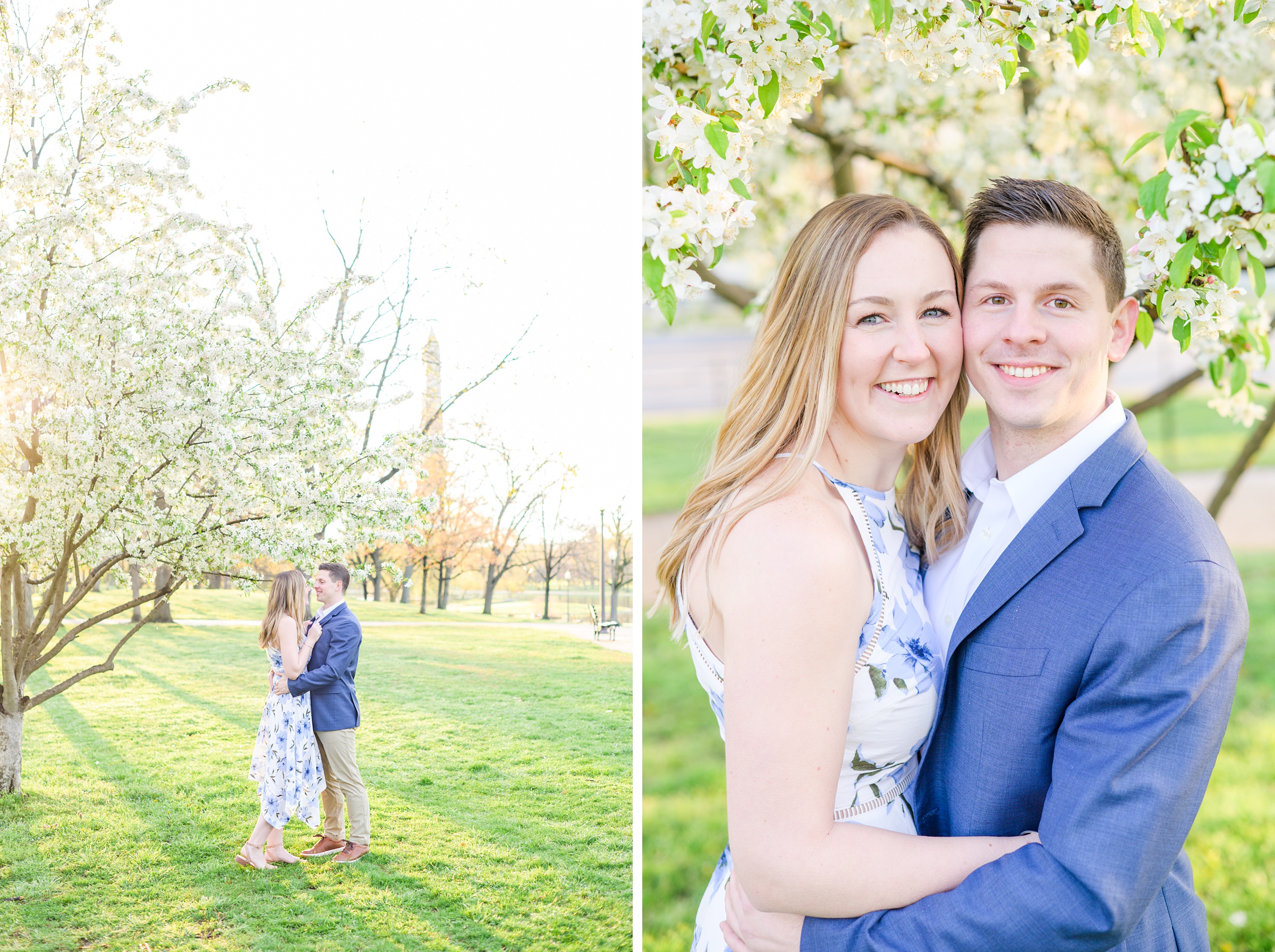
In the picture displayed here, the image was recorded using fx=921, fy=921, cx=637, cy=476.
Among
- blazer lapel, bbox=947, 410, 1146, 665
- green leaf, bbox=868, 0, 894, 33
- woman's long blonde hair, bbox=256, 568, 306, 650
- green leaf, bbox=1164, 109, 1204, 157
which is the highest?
green leaf, bbox=868, 0, 894, 33

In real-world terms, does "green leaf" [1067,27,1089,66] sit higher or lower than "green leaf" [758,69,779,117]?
higher

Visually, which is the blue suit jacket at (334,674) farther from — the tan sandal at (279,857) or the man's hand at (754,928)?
the man's hand at (754,928)

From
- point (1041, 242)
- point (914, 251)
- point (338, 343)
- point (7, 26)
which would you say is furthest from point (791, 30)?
point (7, 26)

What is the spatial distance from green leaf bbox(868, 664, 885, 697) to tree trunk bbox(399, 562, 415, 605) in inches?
86.5

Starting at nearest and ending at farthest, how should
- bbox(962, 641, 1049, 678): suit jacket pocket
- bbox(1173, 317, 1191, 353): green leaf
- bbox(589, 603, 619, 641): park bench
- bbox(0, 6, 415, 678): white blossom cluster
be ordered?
bbox(962, 641, 1049, 678): suit jacket pocket, bbox(1173, 317, 1191, 353): green leaf, bbox(0, 6, 415, 678): white blossom cluster, bbox(589, 603, 619, 641): park bench

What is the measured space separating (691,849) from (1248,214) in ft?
9.33

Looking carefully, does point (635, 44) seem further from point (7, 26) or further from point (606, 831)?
point (606, 831)

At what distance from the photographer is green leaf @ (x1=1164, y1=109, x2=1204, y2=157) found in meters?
1.19

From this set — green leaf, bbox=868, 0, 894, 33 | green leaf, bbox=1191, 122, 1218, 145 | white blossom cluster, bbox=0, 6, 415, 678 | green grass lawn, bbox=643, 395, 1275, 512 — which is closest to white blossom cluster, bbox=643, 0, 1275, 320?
green leaf, bbox=868, 0, 894, 33

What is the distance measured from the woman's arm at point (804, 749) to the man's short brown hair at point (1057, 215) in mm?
618

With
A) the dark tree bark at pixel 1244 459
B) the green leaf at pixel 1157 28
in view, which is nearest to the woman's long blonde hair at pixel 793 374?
the green leaf at pixel 1157 28

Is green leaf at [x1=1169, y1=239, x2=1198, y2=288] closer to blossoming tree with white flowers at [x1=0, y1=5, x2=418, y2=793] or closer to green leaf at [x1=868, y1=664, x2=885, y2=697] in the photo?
green leaf at [x1=868, y1=664, x2=885, y2=697]

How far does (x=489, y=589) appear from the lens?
3488 millimetres

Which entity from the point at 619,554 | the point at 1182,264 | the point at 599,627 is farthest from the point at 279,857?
the point at 1182,264
